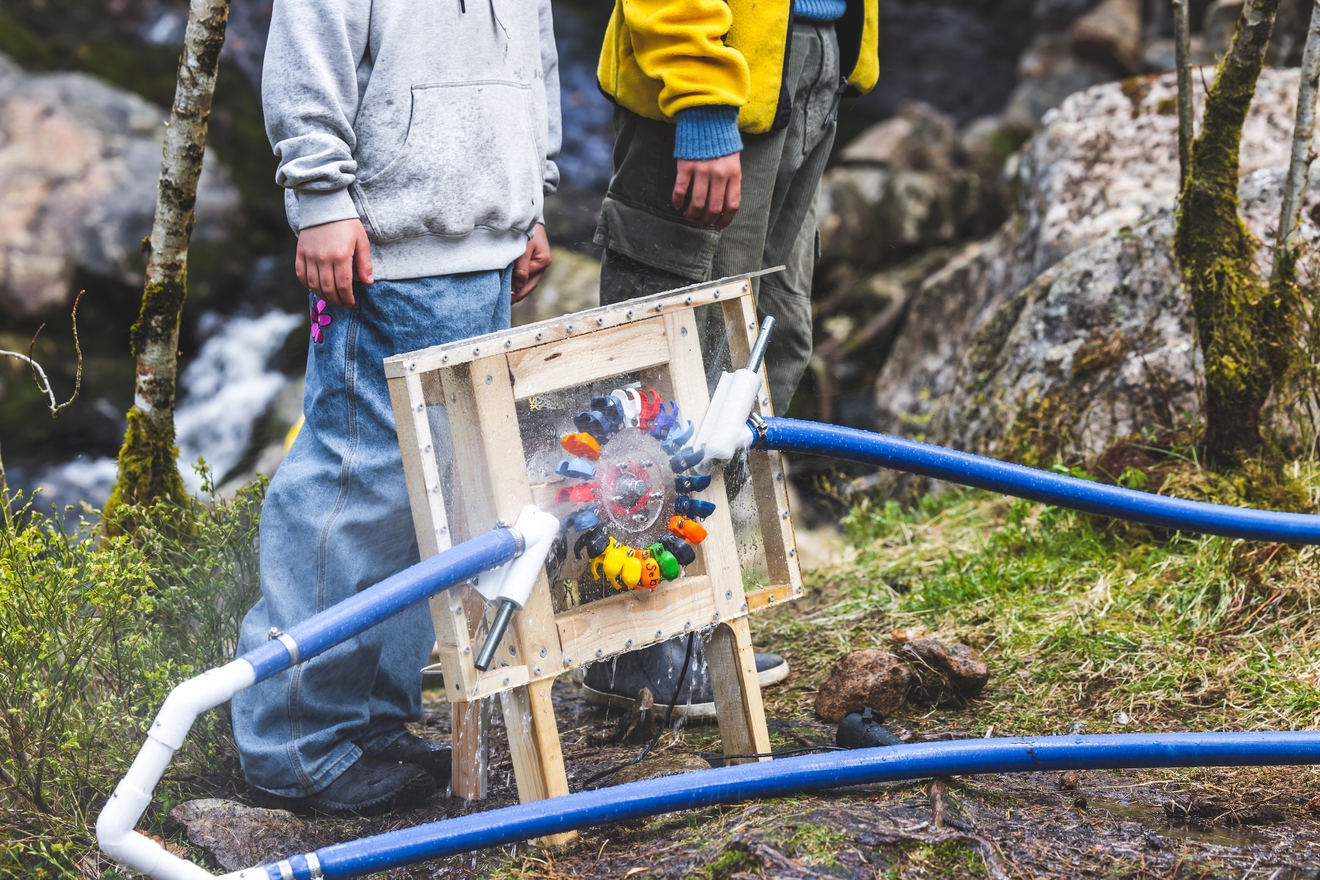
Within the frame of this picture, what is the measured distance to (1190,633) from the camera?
2869 millimetres

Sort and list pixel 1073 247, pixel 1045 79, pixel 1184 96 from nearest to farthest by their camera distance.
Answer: pixel 1184 96 → pixel 1073 247 → pixel 1045 79

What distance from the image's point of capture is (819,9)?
8.47 feet

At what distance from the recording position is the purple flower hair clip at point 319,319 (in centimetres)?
219

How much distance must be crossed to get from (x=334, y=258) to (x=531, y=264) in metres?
0.60

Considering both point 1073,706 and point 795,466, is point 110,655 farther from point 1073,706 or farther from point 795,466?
point 795,466

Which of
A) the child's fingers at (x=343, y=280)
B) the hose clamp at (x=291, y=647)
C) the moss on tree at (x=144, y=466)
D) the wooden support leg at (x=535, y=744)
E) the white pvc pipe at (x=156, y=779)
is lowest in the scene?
the wooden support leg at (x=535, y=744)

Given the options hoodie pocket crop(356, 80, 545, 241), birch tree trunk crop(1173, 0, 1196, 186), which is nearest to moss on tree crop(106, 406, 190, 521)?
hoodie pocket crop(356, 80, 545, 241)

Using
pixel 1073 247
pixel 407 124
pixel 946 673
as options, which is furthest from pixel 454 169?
pixel 1073 247

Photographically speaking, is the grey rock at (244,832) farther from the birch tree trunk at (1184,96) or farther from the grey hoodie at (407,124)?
the birch tree trunk at (1184,96)

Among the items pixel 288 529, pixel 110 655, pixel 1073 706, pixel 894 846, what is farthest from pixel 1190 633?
pixel 110 655

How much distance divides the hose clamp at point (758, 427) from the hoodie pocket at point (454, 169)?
64 cm

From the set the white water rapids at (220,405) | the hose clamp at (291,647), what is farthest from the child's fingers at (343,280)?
the white water rapids at (220,405)

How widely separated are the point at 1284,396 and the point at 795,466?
344cm

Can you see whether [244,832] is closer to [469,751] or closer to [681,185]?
[469,751]
